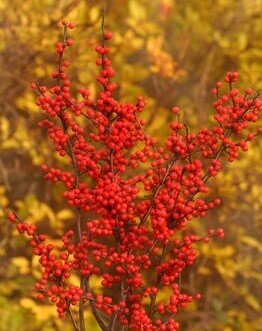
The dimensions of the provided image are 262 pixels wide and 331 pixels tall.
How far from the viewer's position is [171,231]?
1.12 m

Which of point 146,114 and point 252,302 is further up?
point 146,114

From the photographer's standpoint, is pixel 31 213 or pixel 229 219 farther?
pixel 229 219

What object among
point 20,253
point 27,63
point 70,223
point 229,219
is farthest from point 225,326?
point 27,63

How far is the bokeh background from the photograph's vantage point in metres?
2.81

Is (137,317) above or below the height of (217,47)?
below

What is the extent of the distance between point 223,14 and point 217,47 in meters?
0.20

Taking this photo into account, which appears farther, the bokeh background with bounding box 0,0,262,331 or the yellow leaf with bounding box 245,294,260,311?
the yellow leaf with bounding box 245,294,260,311

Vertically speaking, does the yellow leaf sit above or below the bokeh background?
below

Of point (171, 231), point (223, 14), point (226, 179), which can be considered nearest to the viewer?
point (171, 231)

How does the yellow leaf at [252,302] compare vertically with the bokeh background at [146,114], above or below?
below

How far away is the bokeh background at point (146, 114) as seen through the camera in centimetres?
281

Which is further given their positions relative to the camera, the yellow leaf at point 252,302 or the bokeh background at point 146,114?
the yellow leaf at point 252,302

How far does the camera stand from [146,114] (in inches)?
123

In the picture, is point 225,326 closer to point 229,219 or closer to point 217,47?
point 229,219
